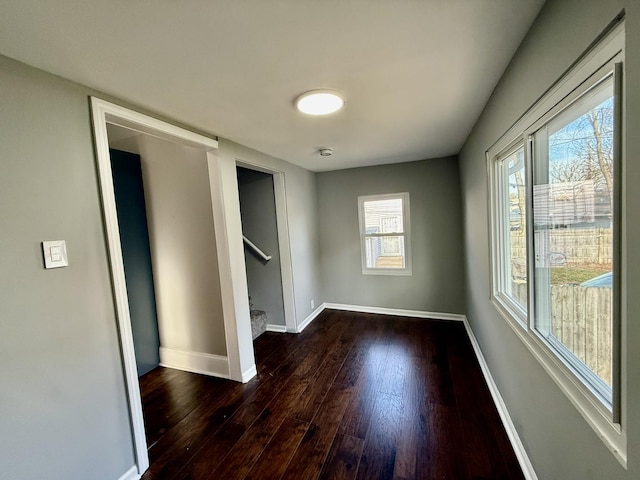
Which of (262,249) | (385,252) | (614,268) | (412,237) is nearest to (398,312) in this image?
(385,252)

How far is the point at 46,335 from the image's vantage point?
123cm

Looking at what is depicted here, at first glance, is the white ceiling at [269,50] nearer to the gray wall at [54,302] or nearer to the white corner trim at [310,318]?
the gray wall at [54,302]

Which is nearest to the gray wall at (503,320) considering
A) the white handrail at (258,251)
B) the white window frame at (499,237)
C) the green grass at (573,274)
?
the white window frame at (499,237)

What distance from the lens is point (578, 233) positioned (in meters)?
1.06

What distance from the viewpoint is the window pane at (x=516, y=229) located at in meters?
1.59

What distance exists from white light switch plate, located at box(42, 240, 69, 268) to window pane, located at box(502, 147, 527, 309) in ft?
7.91

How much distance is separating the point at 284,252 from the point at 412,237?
6.04ft

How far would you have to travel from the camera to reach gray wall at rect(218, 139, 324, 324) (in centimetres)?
350

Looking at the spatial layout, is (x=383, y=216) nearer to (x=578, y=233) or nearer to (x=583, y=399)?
(x=578, y=233)

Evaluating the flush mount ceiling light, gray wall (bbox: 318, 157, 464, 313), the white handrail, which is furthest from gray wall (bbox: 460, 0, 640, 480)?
the white handrail

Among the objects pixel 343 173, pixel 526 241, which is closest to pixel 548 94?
pixel 526 241

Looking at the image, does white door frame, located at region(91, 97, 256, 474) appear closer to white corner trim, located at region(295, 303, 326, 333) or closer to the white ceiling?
the white ceiling

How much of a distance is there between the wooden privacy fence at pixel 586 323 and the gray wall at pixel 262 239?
112 inches

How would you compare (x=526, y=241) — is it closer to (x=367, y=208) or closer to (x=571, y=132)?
(x=571, y=132)
